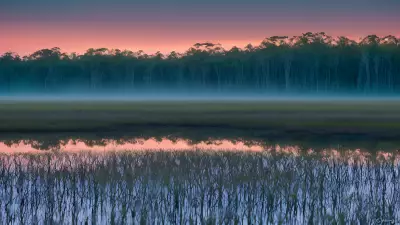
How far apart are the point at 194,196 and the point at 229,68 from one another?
13910 centimetres

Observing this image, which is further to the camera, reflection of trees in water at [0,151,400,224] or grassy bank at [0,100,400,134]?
grassy bank at [0,100,400,134]

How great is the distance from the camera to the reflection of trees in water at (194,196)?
30.2 ft

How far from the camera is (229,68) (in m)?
149

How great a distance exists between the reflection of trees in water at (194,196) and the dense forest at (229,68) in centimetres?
11278

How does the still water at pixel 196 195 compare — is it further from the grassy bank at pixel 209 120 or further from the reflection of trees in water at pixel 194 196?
the grassy bank at pixel 209 120

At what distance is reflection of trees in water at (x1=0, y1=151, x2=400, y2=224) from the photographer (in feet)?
30.2

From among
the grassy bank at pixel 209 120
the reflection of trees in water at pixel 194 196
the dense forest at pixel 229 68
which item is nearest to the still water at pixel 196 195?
the reflection of trees in water at pixel 194 196

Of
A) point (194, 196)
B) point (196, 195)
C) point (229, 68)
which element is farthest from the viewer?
point (229, 68)

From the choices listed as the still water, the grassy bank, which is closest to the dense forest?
the grassy bank

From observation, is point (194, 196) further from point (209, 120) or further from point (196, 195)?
point (209, 120)

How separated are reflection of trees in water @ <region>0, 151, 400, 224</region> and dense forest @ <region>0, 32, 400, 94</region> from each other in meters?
113

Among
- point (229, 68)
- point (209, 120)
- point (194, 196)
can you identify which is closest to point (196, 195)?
point (194, 196)

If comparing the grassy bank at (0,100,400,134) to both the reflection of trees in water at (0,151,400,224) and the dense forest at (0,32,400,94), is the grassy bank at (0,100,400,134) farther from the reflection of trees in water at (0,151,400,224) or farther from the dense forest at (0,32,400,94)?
the dense forest at (0,32,400,94)

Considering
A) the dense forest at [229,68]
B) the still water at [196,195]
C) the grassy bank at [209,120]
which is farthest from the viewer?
the dense forest at [229,68]
